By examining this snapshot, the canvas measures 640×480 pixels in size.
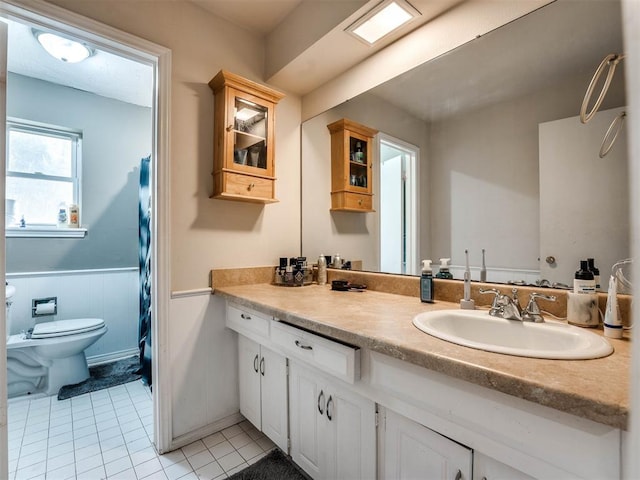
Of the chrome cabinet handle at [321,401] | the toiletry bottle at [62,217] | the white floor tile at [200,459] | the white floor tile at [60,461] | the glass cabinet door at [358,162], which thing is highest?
the glass cabinet door at [358,162]

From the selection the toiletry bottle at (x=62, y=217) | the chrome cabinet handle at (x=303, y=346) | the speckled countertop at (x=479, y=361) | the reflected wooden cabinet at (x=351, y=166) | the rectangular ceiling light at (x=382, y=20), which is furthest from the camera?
the toiletry bottle at (x=62, y=217)

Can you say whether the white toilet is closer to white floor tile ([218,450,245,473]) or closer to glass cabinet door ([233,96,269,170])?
white floor tile ([218,450,245,473])

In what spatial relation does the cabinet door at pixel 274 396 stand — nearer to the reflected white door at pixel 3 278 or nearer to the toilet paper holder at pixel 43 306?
the reflected white door at pixel 3 278

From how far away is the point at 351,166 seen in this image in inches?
77.6

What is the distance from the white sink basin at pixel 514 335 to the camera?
0.77 meters

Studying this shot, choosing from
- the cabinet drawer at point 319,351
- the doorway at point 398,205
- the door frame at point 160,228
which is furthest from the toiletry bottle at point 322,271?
the door frame at point 160,228

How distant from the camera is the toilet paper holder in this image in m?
2.52

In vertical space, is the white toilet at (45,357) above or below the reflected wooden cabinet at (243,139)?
below

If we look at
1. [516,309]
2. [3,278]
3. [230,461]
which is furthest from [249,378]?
[516,309]

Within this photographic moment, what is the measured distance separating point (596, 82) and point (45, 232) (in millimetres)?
3625

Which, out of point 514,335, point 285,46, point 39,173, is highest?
point 285,46

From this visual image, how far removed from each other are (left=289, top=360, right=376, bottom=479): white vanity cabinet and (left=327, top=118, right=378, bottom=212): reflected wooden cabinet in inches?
40.8

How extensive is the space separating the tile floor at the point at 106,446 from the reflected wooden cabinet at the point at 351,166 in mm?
1485

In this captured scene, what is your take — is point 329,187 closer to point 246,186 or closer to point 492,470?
point 246,186
